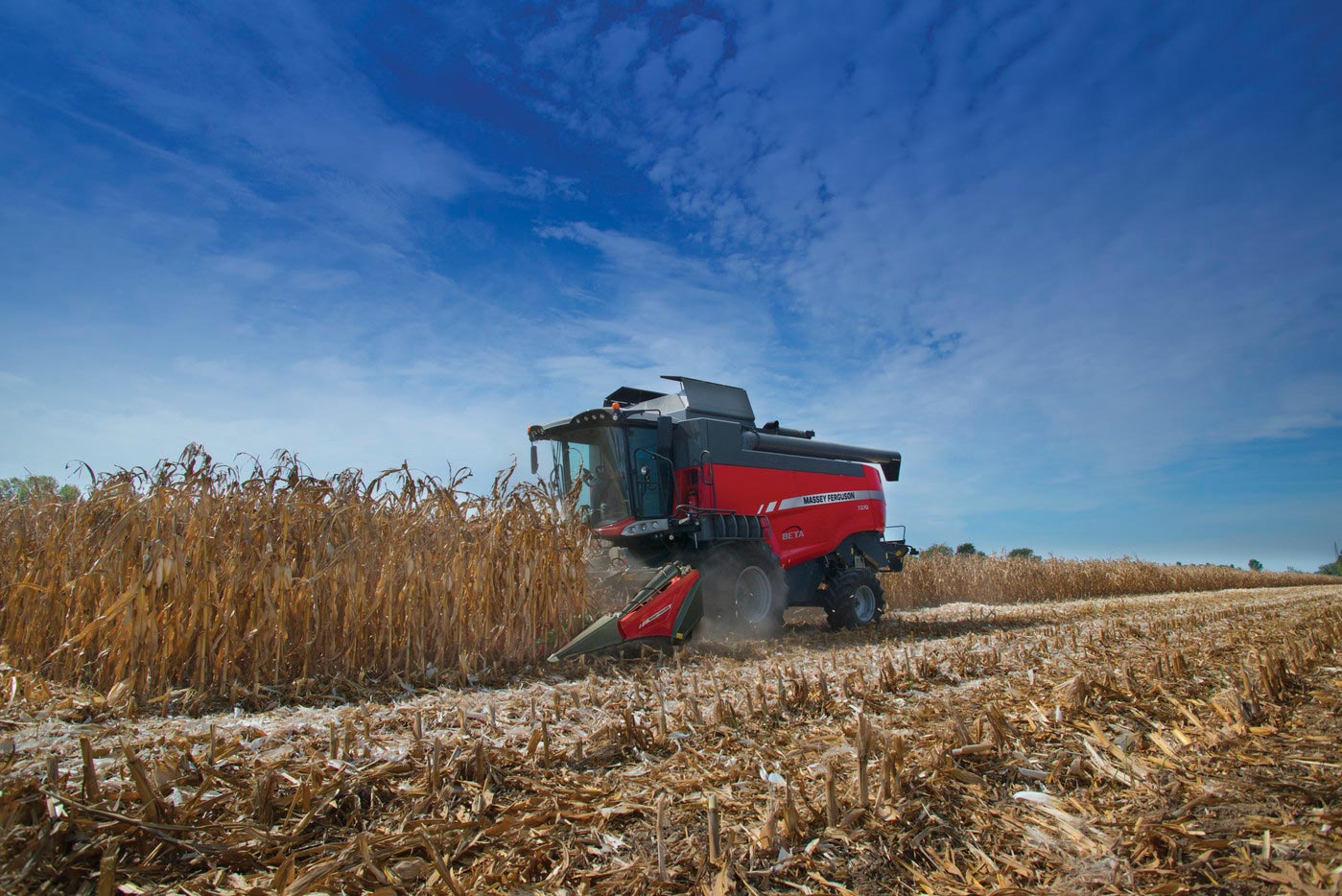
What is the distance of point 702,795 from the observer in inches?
107

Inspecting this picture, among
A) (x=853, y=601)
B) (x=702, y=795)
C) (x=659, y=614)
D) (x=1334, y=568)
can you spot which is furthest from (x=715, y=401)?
(x=1334, y=568)

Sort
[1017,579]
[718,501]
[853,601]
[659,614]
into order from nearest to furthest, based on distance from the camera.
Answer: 1. [659,614]
2. [718,501]
3. [853,601]
4. [1017,579]

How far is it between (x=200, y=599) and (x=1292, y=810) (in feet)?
18.4

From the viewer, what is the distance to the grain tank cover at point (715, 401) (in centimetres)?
968

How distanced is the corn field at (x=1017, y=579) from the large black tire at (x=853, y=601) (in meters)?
5.80

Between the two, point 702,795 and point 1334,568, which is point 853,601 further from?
point 1334,568

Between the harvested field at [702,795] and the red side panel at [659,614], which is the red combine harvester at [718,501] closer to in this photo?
the red side panel at [659,614]

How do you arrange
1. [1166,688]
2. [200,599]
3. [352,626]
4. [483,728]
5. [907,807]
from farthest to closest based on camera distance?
[352,626] < [200,599] < [1166,688] < [483,728] < [907,807]

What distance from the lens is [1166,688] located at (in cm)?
411

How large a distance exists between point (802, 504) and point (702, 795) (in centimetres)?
797

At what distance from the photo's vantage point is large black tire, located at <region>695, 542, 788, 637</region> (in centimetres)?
876

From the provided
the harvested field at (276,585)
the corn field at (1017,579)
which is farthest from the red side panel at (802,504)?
the corn field at (1017,579)

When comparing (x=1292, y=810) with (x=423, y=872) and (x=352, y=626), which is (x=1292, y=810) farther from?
(x=352, y=626)

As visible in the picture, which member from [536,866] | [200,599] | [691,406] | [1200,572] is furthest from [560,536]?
[1200,572]
